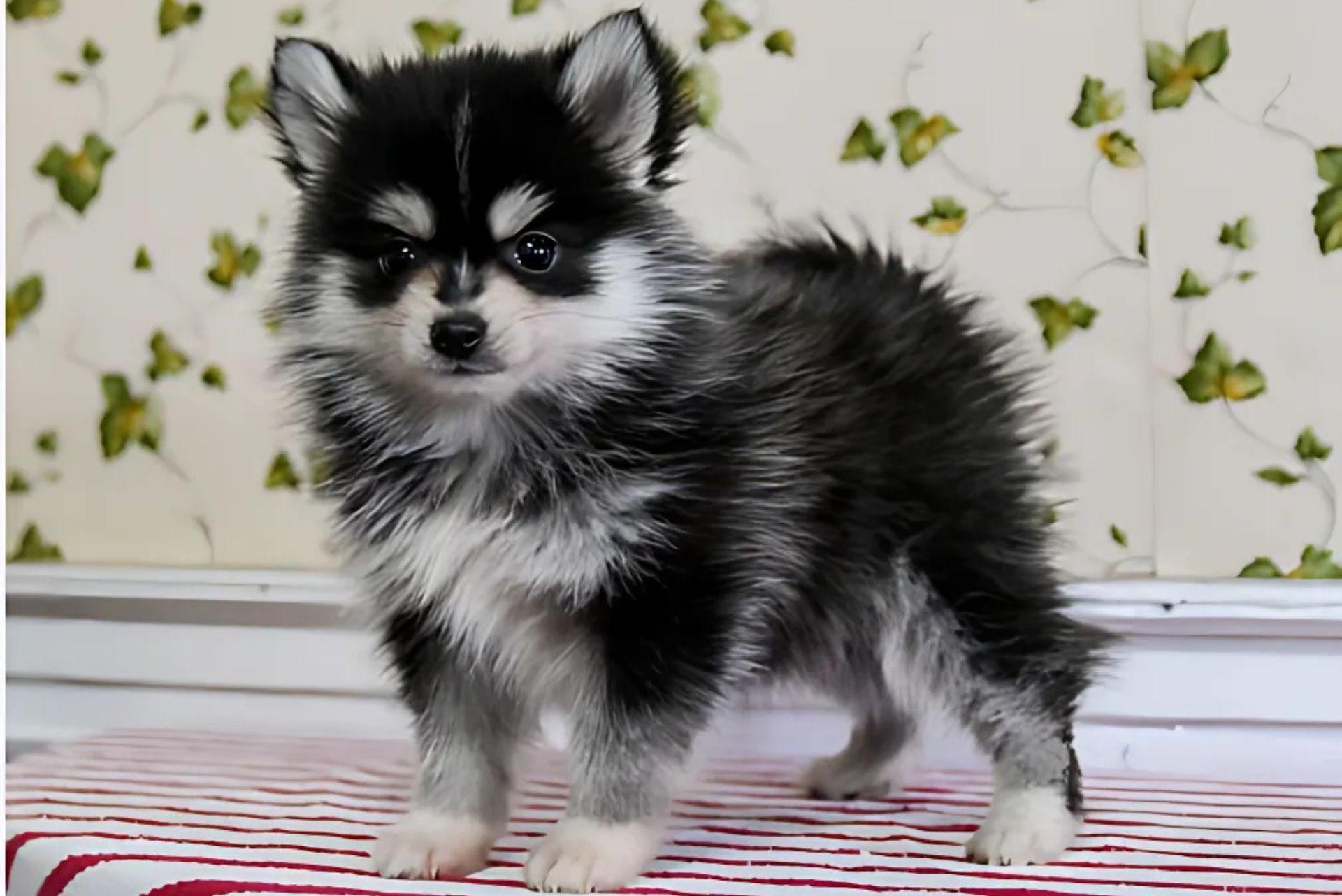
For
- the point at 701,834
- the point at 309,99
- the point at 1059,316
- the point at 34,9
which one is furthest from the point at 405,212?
the point at 34,9

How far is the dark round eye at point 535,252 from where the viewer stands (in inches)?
35.8

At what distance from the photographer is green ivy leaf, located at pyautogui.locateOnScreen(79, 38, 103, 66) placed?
1.72 m

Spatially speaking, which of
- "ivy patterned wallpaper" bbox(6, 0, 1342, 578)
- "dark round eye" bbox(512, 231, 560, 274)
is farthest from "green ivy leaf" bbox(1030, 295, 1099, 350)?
"dark round eye" bbox(512, 231, 560, 274)

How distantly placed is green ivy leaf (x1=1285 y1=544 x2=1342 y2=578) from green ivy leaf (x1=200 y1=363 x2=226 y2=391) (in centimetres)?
130

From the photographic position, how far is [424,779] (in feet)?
3.34

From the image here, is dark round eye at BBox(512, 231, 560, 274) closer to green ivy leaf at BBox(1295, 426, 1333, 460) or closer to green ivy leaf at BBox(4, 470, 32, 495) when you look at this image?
green ivy leaf at BBox(1295, 426, 1333, 460)

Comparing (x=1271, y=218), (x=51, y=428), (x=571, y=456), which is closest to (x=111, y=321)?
(x=51, y=428)

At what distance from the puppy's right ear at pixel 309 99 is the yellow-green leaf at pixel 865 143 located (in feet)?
2.28

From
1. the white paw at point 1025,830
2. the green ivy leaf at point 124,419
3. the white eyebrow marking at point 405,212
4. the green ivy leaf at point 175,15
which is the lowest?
the green ivy leaf at point 124,419

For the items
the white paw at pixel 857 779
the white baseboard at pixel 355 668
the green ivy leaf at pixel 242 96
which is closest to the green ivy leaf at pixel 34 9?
the green ivy leaf at pixel 242 96

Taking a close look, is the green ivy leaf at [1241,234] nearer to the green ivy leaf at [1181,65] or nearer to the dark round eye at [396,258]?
the green ivy leaf at [1181,65]

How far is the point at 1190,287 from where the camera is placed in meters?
1.43

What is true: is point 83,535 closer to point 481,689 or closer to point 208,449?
point 208,449

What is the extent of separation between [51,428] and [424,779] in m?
1.01
